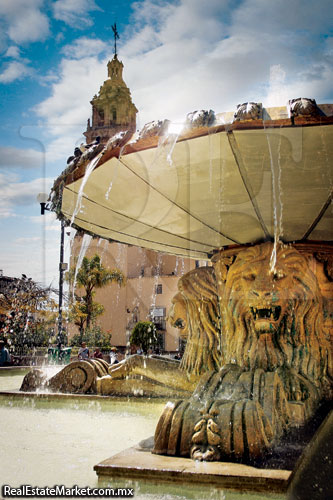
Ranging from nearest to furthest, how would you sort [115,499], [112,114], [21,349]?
[115,499] → [21,349] → [112,114]

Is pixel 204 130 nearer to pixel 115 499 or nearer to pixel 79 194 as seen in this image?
pixel 79 194

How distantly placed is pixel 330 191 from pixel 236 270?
1.10 metres

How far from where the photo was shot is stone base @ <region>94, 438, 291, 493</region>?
249 cm

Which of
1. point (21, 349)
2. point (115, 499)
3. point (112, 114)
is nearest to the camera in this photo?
point (115, 499)

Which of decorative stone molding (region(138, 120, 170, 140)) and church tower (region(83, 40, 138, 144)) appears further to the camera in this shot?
church tower (region(83, 40, 138, 144))

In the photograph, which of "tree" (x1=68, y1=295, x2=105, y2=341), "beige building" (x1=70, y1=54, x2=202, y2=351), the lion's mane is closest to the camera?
the lion's mane

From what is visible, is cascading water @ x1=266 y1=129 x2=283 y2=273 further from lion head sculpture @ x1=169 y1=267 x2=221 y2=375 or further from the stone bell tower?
the stone bell tower

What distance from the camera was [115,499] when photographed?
2443 millimetres

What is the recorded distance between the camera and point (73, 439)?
3820mm

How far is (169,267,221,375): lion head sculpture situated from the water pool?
2.33 feet

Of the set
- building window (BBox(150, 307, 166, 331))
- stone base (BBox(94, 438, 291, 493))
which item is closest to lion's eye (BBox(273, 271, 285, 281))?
stone base (BBox(94, 438, 291, 493))

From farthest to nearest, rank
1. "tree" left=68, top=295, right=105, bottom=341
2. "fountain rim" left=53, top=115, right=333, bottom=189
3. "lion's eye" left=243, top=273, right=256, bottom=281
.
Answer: "tree" left=68, top=295, right=105, bottom=341 < "lion's eye" left=243, top=273, right=256, bottom=281 < "fountain rim" left=53, top=115, right=333, bottom=189

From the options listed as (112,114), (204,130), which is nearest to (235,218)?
(204,130)

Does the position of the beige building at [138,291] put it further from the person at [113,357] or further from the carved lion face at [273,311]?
the carved lion face at [273,311]
